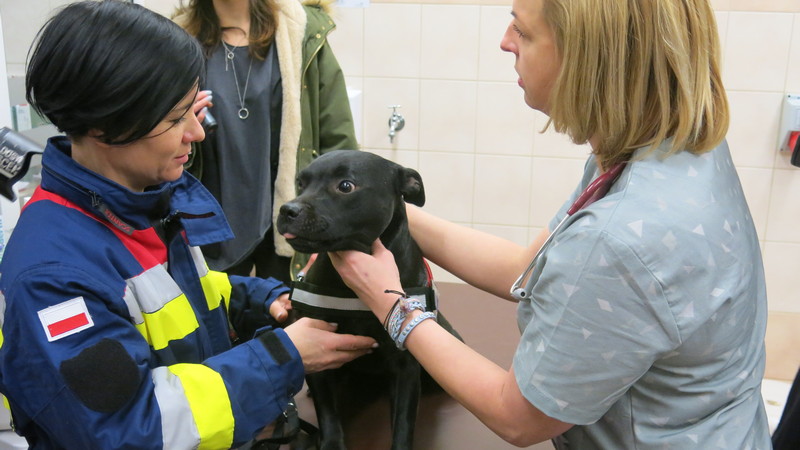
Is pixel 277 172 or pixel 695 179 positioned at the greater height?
pixel 695 179

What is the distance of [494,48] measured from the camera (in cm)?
302

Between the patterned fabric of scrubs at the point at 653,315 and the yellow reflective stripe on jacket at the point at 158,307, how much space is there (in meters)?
0.48

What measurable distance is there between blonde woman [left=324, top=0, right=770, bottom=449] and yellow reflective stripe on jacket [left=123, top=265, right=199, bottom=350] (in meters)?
0.33

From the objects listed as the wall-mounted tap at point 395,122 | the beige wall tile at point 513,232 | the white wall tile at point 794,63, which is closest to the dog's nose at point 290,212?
A: the wall-mounted tap at point 395,122

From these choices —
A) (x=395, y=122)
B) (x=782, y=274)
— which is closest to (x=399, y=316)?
(x=395, y=122)

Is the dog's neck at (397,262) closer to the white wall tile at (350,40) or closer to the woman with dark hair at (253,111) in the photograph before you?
the woman with dark hair at (253,111)

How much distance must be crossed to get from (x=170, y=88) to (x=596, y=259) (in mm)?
595

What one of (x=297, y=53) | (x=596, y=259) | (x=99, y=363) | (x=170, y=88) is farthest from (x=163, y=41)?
(x=297, y=53)

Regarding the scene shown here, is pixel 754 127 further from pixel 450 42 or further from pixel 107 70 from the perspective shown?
pixel 107 70

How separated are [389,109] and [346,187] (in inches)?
78.5

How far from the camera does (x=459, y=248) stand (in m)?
1.48

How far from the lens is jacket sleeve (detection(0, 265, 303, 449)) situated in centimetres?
86

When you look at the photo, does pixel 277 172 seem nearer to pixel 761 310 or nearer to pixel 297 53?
pixel 297 53

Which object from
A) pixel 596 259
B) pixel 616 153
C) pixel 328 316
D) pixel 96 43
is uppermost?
pixel 96 43
